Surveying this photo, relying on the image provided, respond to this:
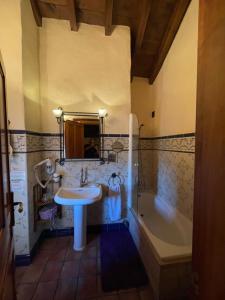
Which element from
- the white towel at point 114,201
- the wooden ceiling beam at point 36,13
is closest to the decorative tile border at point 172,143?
the white towel at point 114,201

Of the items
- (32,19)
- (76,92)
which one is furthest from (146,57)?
(32,19)

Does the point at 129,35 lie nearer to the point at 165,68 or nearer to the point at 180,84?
the point at 165,68

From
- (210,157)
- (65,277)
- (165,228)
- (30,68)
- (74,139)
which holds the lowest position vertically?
(65,277)

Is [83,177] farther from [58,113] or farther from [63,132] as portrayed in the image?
[58,113]

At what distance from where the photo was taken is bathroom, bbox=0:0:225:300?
66.7 inches

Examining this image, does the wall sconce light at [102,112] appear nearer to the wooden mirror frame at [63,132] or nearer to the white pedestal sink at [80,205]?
the wooden mirror frame at [63,132]

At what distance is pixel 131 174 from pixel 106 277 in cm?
126

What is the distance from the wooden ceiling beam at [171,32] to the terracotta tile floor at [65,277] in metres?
3.04

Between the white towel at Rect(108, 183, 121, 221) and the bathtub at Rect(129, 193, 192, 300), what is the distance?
0.70 feet

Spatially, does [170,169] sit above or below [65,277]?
above

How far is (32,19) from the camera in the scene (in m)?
2.03

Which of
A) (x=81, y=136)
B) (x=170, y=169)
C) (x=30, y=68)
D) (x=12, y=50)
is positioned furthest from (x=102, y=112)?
(x=170, y=169)

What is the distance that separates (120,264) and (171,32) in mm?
3120

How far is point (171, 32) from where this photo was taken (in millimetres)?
2250
